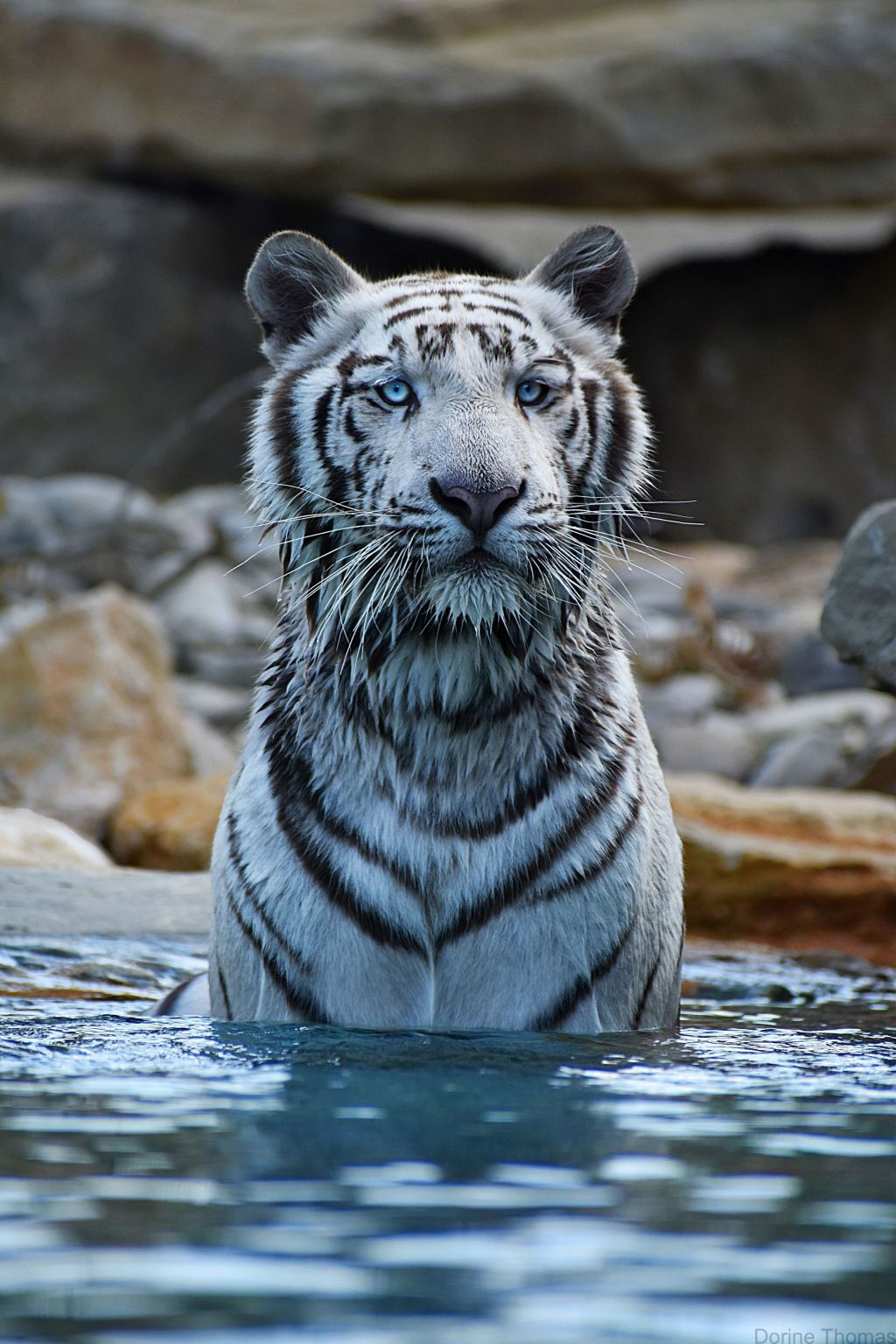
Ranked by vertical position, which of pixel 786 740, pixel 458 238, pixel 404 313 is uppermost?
pixel 458 238

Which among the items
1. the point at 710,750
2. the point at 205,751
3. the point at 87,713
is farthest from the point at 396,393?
the point at 710,750

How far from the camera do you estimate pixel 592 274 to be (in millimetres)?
3760

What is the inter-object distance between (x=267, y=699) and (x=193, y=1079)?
3.75 ft

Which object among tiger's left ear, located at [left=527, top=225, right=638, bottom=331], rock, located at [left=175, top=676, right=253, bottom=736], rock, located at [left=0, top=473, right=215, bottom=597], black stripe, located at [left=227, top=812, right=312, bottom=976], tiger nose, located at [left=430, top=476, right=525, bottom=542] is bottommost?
Answer: black stripe, located at [left=227, top=812, right=312, bottom=976]

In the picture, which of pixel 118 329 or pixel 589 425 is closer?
pixel 589 425

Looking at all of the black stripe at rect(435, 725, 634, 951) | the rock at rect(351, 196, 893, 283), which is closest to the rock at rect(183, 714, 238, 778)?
the black stripe at rect(435, 725, 634, 951)

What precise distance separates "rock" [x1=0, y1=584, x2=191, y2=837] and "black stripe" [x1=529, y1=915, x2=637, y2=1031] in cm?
373

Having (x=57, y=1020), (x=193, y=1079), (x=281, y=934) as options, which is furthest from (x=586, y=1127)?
(x=57, y=1020)

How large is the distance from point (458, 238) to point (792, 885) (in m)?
11.1

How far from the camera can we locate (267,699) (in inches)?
142

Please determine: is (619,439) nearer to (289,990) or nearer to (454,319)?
(454,319)

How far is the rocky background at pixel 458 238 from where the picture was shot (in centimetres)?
1130

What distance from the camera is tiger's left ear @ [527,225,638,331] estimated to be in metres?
3.74

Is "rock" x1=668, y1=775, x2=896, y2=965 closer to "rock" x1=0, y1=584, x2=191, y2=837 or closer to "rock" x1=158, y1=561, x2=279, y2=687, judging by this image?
"rock" x1=0, y1=584, x2=191, y2=837
